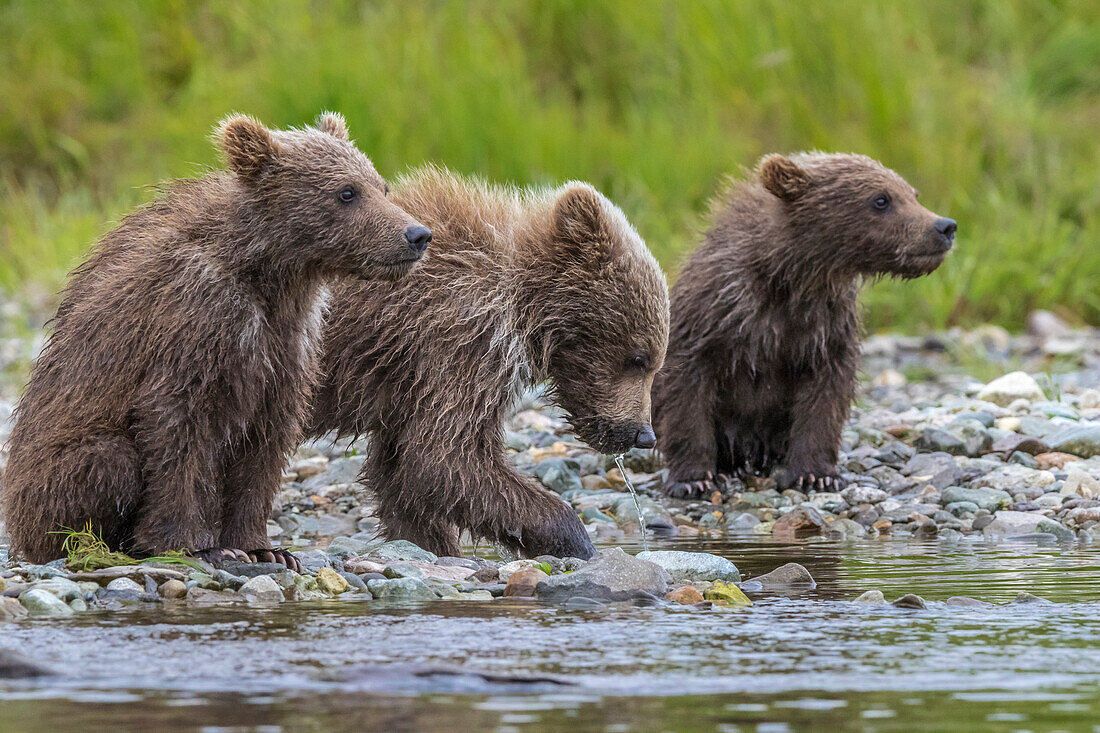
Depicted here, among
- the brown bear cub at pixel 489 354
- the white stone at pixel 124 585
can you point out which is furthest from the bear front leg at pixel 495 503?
the white stone at pixel 124 585

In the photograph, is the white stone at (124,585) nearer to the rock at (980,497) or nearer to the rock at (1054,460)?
the rock at (980,497)

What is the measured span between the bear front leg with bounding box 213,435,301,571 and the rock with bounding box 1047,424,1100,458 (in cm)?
444

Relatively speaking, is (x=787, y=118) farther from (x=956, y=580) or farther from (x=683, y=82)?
(x=956, y=580)

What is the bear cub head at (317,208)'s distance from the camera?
536 centimetres

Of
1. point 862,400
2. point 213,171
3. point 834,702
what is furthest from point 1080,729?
point 862,400

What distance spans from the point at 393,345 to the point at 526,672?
2.49 meters

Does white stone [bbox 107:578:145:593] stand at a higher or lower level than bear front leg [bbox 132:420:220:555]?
lower

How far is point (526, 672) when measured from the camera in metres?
3.82

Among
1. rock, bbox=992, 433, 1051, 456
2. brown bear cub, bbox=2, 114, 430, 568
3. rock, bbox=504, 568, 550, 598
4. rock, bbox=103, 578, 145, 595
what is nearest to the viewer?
rock, bbox=103, 578, 145, 595

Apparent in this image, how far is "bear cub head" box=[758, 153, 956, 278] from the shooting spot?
7848 millimetres

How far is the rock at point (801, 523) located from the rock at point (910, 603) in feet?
7.01

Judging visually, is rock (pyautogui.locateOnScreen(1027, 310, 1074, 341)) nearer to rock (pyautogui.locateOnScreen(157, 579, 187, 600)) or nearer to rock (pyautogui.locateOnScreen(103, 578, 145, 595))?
rock (pyautogui.locateOnScreen(157, 579, 187, 600))

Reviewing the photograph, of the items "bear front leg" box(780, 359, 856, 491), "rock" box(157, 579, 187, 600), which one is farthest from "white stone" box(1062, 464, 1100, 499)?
"rock" box(157, 579, 187, 600)

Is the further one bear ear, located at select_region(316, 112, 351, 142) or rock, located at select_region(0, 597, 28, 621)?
bear ear, located at select_region(316, 112, 351, 142)
